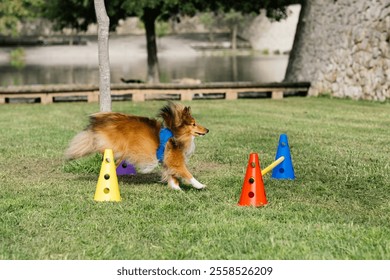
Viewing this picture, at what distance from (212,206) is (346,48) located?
57.8 feet

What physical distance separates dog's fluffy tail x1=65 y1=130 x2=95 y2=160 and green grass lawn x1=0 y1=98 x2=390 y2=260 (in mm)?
461

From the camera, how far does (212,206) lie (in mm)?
7539

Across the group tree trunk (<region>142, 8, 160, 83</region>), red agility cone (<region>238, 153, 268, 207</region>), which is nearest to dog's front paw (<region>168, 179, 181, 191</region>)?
red agility cone (<region>238, 153, 268, 207</region>)

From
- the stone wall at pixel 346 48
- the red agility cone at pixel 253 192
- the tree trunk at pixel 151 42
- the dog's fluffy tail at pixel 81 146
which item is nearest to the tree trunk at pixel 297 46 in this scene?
the stone wall at pixel 346 48

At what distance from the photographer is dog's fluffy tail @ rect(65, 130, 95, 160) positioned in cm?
827

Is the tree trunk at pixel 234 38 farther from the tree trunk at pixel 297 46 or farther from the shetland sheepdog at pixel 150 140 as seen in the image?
the shetland sheepdog at pixel 150 140

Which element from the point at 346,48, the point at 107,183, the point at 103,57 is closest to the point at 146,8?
the point at 346,48

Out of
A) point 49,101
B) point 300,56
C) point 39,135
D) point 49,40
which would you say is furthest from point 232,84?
point 49,40

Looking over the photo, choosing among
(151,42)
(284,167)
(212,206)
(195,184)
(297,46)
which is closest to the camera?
(212,206)

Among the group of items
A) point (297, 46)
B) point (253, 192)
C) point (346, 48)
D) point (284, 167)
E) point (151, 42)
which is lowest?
point (151, 42)

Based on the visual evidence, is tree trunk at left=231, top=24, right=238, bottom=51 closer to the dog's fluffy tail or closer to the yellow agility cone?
the dog's fluffy tail

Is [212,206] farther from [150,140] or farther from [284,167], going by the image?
[284,167]

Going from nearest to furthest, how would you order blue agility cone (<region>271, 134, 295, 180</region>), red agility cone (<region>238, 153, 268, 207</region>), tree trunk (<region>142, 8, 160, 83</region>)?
red agility cone (<region>238, 153, 268, 207</region>), blue agility cone (<region>271, 134, 295, 180</region>), tree trunk (<region>142, 8, 160, 83</region>)

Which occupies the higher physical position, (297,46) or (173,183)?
(173,183)
